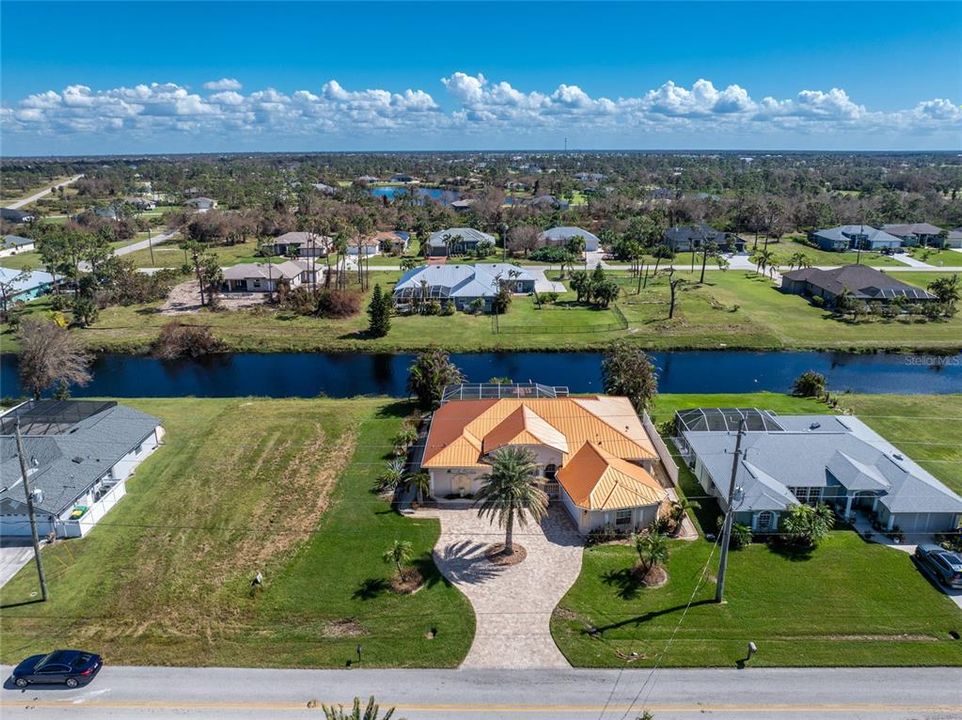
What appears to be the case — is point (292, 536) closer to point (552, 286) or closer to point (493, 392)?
point (493, 392)

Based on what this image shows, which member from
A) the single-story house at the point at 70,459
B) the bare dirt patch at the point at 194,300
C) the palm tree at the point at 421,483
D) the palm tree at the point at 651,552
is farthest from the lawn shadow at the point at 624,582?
the bare dirt patch at the point at 194,300

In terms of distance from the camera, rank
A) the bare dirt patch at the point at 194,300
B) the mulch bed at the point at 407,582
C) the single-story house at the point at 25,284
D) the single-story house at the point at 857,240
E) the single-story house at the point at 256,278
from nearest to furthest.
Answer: the mulch bed at the point at 407,582
the single-story house at the point at 25,284
the bare dirt patch at the point at 194,300
the single-story house at the point at 256,278
the single-story house at the point at 857,240

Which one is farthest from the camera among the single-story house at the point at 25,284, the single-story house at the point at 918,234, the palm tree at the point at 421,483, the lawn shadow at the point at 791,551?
the single-story house at the point at 918,234

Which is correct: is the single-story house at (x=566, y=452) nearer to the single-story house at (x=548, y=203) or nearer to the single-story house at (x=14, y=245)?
the single-story house at (x=14, y=245)

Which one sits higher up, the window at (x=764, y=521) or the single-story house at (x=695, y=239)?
the single-story house at (x=695, y=239)

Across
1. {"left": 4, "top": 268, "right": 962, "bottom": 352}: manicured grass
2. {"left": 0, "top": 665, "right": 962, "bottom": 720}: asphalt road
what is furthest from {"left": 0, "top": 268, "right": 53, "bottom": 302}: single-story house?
Answer: {"left": 0, "top": 665, "right": 962, "bottom": 720}: asphalt road

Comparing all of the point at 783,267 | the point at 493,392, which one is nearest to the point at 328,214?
the point at 783,267

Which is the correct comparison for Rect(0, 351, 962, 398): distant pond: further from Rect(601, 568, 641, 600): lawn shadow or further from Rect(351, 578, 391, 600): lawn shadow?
Rect(601, 568, 641, 600): lawn shadow

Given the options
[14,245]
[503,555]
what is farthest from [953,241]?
[14,245]
